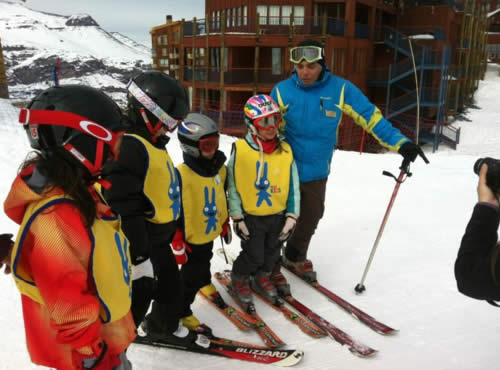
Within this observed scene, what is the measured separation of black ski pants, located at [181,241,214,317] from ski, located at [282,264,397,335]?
1.23 metres

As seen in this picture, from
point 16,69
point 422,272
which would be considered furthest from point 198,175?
point 16,69

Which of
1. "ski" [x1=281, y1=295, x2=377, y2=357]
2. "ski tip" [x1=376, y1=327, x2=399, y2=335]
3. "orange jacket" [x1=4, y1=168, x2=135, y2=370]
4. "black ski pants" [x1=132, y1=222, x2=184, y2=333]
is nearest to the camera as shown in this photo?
"orange jacket" [x1=4, y1=168, x2=135, y2=370]

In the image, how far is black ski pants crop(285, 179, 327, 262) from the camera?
12.2ft

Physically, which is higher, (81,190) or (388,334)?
(81,190)

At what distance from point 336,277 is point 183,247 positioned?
190cm

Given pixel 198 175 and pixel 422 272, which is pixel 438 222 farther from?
pixel 198 175

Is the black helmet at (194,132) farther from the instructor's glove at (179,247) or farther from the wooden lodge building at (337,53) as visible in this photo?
the wooden lodge building at (337,53)

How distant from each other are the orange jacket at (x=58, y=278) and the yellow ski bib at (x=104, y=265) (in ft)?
0.07

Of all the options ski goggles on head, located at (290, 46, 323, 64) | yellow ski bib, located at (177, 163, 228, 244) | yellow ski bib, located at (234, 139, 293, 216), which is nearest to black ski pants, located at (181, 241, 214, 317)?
yellow ski bib, located at (177, 163, 228, 244)

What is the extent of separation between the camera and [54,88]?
1602 mm

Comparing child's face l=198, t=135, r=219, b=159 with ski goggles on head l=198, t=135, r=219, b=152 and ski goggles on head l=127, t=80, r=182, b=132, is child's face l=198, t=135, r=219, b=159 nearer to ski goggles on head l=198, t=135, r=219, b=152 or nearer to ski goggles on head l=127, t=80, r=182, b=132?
ski goggles on head l=198, t=135, r=219, b=152

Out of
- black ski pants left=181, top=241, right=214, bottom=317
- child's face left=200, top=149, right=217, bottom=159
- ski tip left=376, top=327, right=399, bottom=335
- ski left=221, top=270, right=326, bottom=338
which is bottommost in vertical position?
ski left=221, top=270, right=326, bottom=338

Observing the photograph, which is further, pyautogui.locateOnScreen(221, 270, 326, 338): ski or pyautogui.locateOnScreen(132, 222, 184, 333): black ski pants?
pyautogui.locateOnScreen(221, 270, 326, 338): ski

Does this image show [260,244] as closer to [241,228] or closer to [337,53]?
[241,228]
